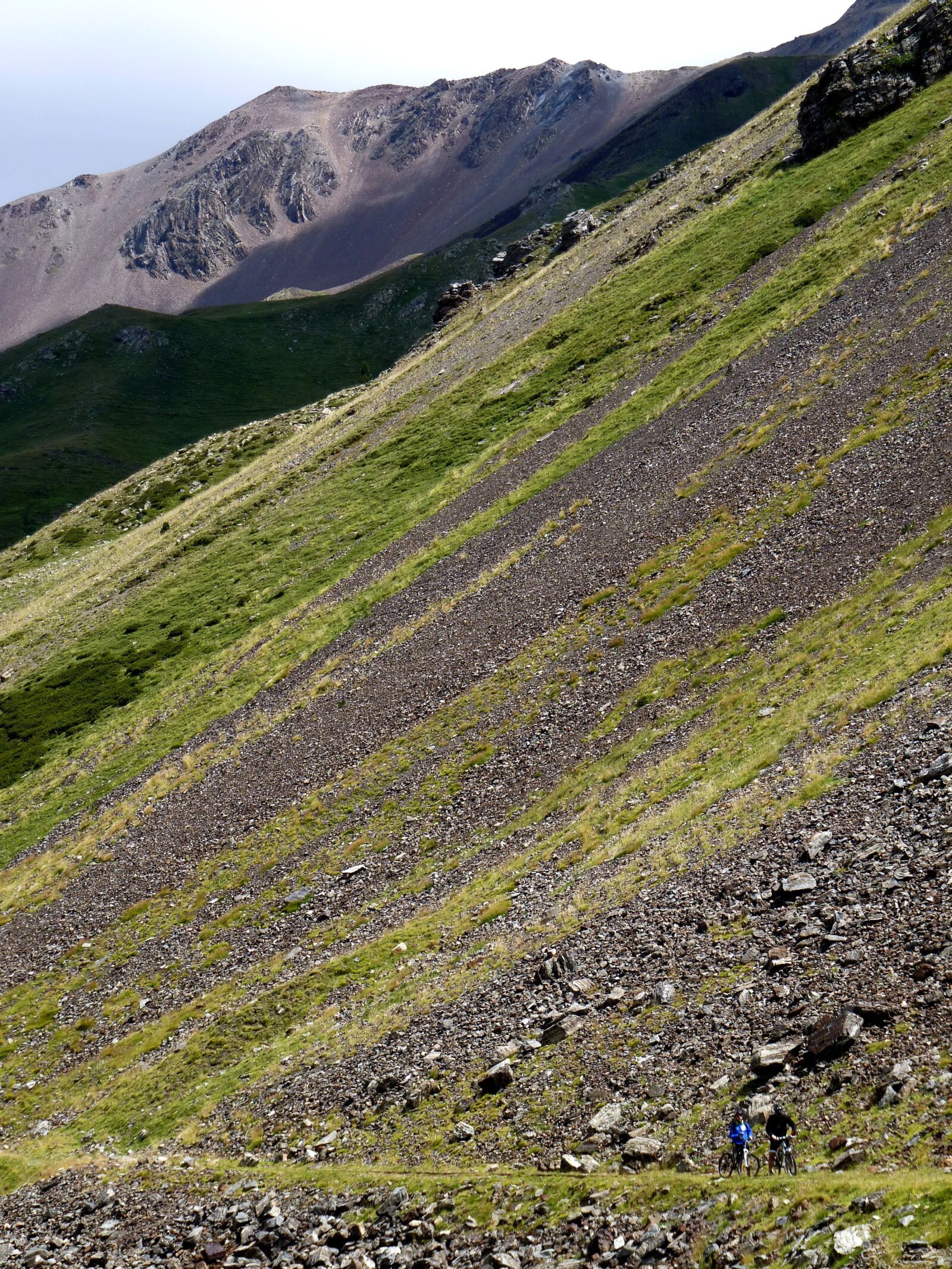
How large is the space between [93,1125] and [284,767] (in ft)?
59.1

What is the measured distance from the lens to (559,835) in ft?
96.4

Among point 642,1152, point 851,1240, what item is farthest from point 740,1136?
point 851,1240

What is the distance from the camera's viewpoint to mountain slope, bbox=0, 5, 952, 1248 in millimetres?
16188

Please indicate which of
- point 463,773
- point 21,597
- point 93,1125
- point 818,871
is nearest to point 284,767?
point 463,773

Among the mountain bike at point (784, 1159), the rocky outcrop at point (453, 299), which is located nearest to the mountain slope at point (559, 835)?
the mountain bike at point (784, 1159)

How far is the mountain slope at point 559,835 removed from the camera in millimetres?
16188

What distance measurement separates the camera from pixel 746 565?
1480 inches

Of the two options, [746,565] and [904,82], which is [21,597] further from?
[904,82]

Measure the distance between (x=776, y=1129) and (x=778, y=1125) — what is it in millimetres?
69

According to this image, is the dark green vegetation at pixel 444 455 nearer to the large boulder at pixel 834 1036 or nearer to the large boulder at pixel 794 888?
the large boulder at pixel 794 888

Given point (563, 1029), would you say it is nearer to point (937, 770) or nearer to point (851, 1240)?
point (851, 1240)

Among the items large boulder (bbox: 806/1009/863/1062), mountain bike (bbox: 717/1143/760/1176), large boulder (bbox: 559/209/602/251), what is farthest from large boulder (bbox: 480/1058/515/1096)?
large boulder (bbox: 559/209/602/251)

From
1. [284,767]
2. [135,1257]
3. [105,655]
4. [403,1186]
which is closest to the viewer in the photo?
[403,1186]

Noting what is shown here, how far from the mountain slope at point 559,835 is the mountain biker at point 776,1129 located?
0.48 metres
